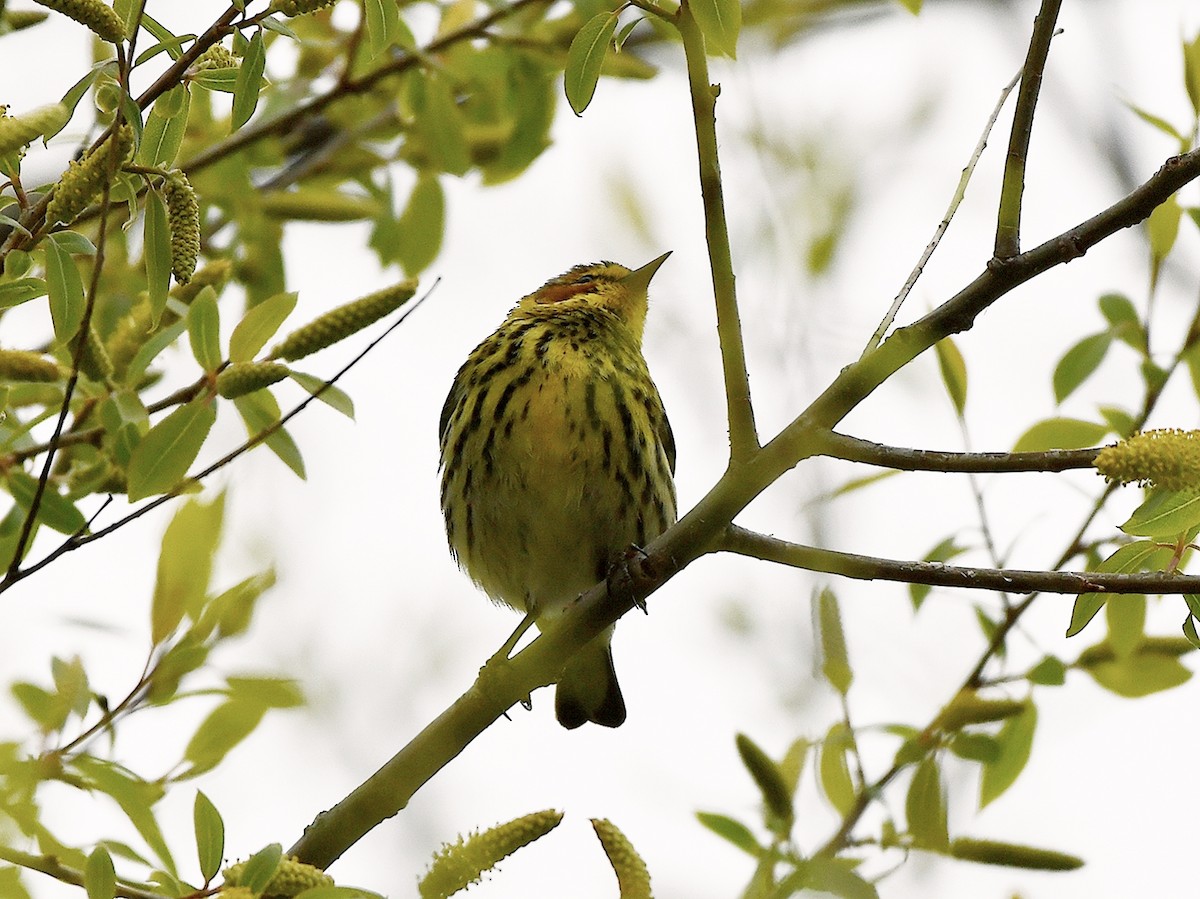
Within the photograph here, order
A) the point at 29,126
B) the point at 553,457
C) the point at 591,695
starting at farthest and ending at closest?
1. the point at 591,695
2. the point at 553,457
3. the point at 29,126

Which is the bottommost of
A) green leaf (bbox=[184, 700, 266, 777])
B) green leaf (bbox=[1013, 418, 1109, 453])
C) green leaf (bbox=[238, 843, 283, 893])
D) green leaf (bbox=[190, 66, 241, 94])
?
green leaf (bbox=[238, 843, 283, 893])

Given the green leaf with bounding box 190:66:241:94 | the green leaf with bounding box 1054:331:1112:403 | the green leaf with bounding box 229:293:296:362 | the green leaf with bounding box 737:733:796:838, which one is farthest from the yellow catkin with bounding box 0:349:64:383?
the green leaf with bounding box 1054:331:1112:403

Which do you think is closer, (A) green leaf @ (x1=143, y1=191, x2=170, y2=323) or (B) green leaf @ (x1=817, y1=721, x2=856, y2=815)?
(A) green leaf @ (x1=143, y1=191, x2=170, y2=323)

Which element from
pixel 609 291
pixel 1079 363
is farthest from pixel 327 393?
pixel 609 291

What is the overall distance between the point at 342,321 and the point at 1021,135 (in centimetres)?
129

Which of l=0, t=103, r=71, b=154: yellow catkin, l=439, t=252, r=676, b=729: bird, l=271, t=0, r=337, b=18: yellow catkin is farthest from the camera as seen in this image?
l=439, t=252, r=676, b=729: bird

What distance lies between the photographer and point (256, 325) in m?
2.81

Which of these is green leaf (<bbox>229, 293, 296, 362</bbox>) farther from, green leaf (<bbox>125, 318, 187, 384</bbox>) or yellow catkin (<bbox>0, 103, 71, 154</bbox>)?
yellow catkin (<bbox>0, 103, 71, 154</bbox>)

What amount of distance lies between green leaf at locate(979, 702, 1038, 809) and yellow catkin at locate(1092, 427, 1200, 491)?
128 cm

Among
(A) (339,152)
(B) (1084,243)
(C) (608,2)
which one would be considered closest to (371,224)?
(A) (339,152)

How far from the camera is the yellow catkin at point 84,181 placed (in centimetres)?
221

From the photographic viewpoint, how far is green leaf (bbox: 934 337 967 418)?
3.45 metres

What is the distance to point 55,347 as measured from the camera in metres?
2.84

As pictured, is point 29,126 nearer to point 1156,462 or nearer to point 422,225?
point 1156,462
